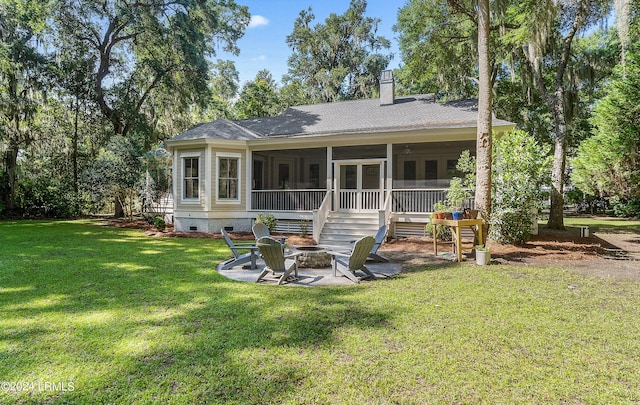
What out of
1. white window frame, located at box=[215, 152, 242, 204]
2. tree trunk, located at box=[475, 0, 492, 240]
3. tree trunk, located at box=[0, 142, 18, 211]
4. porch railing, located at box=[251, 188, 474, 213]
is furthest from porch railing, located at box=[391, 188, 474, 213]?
tree trunk, located at box=[0, 142, 18, 211]

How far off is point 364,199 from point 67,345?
9559 mm

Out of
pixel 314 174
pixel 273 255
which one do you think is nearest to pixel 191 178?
pixel 314 174

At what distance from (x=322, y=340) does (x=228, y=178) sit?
10.4 meters

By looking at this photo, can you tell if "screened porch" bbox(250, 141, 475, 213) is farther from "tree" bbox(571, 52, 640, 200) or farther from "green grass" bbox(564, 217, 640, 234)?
"green grass" bbox(564, 217, 640, 234)

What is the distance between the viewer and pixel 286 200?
12781 mm

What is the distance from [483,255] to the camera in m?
7.12

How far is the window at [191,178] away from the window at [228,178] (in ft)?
2.79

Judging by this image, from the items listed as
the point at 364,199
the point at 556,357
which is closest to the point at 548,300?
the point at 556,357

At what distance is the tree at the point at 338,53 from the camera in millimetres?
30094

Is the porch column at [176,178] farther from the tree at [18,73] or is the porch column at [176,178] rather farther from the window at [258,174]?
the tree at [18,73]

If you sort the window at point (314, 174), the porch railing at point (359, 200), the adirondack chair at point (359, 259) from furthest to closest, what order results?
the window at point (314, 174) → the porch railing at point (359, 200) → the adirondack chair at point (359, 259)

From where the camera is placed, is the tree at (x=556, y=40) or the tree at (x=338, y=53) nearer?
the tree at (x=556, y=40)

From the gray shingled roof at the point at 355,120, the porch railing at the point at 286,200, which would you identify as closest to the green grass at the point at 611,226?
the gray shingled roof at the point at 355,120

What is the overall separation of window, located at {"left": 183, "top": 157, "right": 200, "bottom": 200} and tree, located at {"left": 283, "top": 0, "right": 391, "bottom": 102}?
62.9ft
